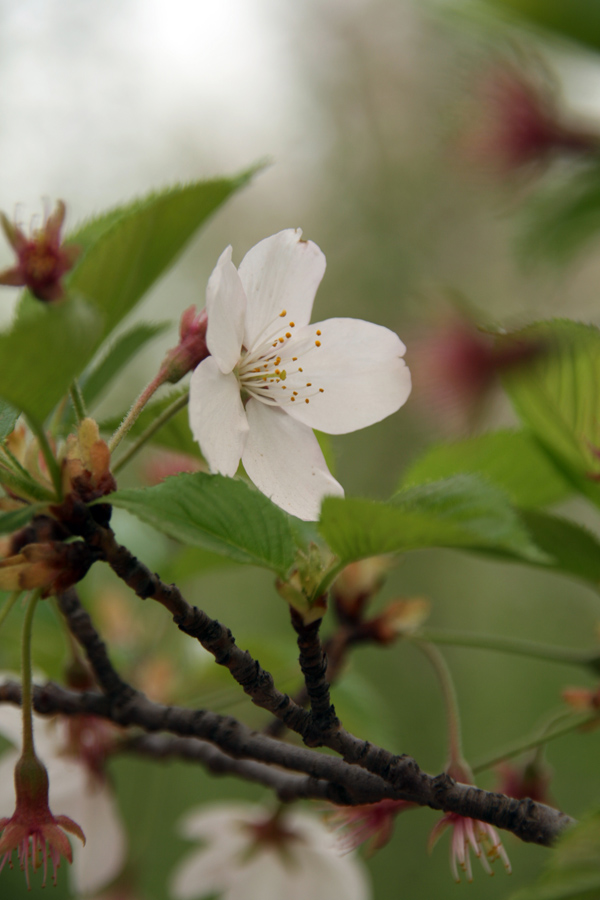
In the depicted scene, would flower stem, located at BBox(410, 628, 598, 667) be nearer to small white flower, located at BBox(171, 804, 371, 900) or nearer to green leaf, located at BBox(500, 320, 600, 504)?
green leaf, located at BBox(500, 320, 600, 504)

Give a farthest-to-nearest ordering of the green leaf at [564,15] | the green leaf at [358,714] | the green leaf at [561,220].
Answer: the green leaf at [561,220] < the green leaf at [564,15] < the green leaf at [358,714]

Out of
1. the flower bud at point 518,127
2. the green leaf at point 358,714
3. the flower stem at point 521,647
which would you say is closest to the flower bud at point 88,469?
the flower stem at point 521,647

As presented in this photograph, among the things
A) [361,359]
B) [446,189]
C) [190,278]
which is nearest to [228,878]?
[361,359]

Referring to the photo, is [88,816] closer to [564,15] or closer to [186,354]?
[186,354]

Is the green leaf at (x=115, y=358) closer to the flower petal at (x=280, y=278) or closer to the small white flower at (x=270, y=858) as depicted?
the flower petal at (x=280, y=278)

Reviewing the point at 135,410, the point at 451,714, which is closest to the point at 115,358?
the point at 135,410

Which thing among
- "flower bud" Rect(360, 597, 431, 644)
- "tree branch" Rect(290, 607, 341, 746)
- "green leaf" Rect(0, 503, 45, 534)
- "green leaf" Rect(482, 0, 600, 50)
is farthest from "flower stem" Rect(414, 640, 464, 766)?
"green leaf" Rect(482, 0, 600, 50)

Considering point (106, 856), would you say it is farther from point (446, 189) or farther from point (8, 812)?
point (446, 189)
